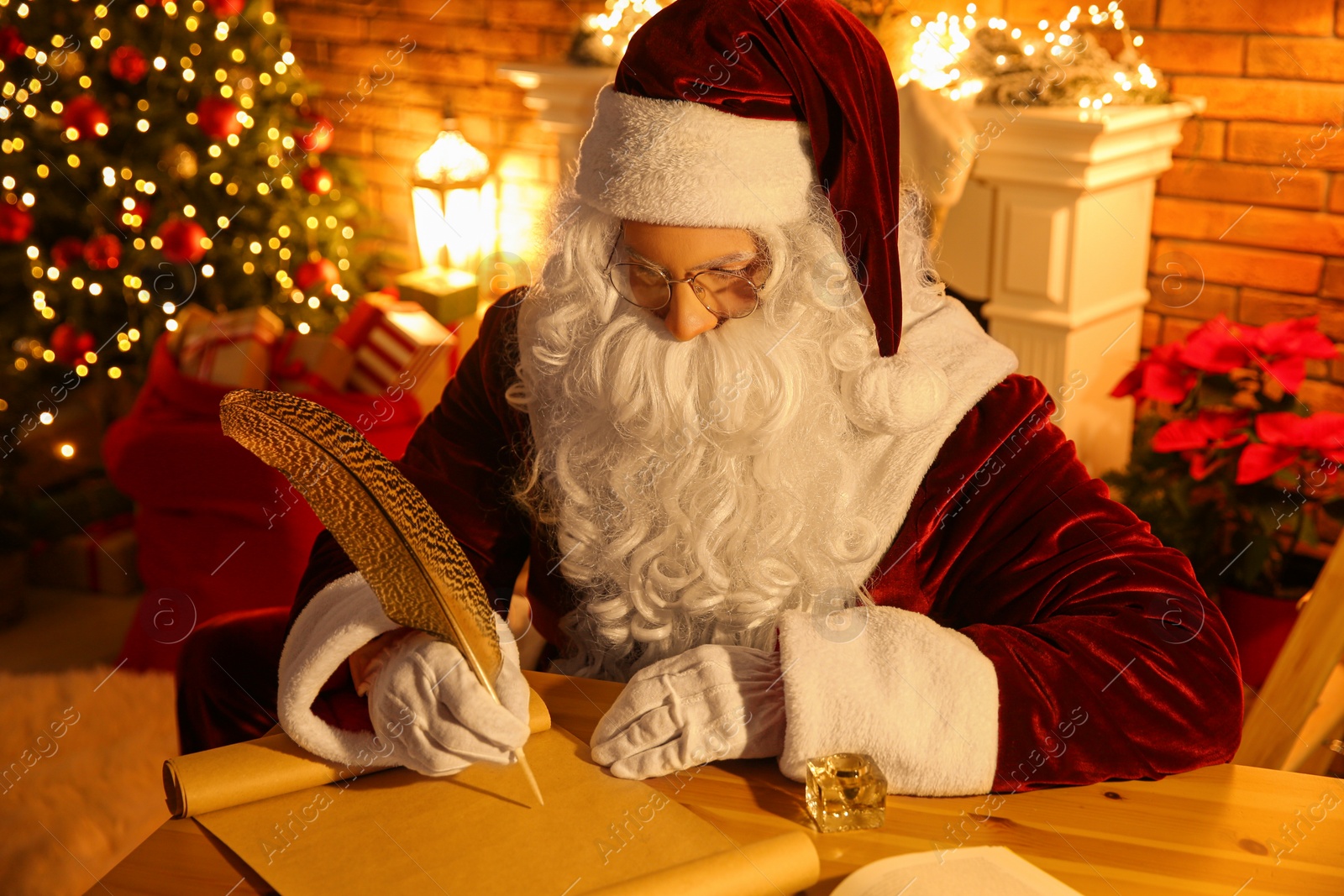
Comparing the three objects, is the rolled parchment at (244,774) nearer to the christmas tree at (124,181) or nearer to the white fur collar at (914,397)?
the white fur collar at (914,397)

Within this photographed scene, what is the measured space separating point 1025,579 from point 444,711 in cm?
78

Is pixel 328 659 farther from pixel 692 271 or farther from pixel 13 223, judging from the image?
pixel 13 223

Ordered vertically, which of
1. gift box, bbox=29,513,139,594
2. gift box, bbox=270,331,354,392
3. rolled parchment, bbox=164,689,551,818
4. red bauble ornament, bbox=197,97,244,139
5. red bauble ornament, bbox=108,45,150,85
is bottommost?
gift box, bbox=29,513,139,594

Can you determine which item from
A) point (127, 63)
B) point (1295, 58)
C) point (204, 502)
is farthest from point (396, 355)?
point (1295, 58)

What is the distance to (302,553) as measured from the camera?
10.0ft

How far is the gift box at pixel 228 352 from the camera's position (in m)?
3.12

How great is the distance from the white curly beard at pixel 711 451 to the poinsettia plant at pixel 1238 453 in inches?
71.9

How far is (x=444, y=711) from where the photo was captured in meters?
1.16

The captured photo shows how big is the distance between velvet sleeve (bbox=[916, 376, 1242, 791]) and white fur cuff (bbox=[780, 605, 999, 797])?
0.04 m

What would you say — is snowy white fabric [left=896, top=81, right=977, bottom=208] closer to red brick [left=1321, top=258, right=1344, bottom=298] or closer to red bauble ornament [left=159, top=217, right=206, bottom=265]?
red brick [left=1321, top=258, right=1344, bottom=298]

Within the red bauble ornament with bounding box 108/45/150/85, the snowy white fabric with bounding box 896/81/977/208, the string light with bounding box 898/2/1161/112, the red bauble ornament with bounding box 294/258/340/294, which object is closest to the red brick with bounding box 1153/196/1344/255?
the string light with bounding box 898/2/1161/112

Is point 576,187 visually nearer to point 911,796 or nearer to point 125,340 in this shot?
point 911,796

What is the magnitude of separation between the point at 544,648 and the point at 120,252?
119 inches

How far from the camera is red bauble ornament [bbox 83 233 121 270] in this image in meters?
4.02
